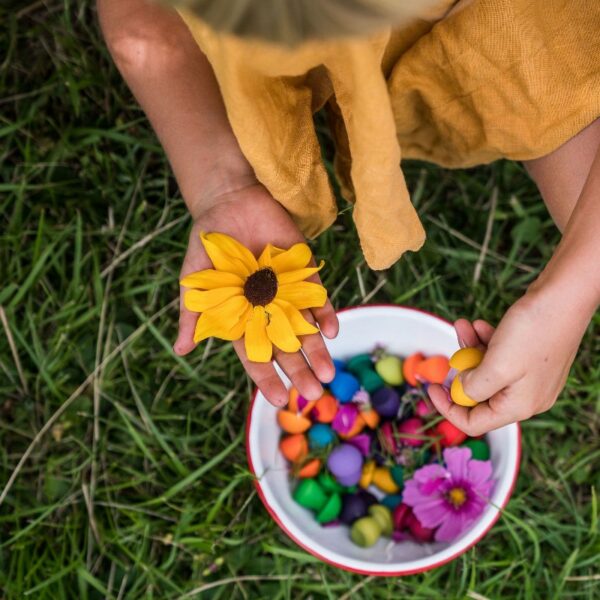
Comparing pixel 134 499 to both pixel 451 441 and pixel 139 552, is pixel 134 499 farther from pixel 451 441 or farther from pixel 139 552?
pixel 451 441

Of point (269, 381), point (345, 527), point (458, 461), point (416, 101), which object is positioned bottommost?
point (345, 527)

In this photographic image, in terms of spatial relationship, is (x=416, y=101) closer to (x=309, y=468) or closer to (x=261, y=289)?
(x=261, y=289)

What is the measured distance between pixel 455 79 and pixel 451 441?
1.59 feet

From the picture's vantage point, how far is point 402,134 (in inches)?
39.2

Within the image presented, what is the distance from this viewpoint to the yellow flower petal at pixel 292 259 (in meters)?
0.86

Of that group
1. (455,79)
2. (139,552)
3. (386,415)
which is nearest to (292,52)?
(455,79)

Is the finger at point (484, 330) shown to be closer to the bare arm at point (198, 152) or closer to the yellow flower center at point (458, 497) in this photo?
the bare arm at point (198, 152)

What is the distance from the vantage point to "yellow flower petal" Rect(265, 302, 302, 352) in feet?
2.74

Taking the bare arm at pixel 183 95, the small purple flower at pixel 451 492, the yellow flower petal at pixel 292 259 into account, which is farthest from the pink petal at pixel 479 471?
the bare arm at pixel 183 95

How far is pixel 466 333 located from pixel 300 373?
0.19 m

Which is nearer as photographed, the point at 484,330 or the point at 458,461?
the point at 484,330

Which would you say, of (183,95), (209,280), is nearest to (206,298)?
(209,280)

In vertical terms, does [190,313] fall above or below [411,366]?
above

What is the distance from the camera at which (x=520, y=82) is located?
0.85 metres
